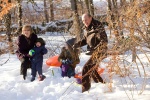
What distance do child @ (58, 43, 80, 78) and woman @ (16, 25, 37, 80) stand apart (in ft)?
2.65

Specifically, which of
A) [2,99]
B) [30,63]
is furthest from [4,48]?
[2,99]

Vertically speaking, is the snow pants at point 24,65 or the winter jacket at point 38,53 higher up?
the winter jacket at point 38,53

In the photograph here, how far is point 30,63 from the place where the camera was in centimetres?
685

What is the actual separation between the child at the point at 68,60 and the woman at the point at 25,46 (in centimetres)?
81

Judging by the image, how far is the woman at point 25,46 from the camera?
6.70 meters

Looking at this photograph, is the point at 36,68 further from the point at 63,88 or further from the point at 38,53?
the point at 63,88

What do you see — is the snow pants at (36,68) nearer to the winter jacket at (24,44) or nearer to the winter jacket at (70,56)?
the winter jacket at (24,44)

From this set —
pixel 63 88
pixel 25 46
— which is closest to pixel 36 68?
pixel 25 46

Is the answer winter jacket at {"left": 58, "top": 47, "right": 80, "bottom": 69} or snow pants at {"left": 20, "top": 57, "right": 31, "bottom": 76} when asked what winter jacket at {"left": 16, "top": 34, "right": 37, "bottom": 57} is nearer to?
snow pants at {"left": 20, "top": 57, "right": 31, "bottom": 76}

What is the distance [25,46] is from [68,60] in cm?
111

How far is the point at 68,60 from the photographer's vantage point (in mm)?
6754

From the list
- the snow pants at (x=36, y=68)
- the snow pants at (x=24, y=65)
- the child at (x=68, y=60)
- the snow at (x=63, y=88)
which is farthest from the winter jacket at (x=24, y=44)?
the child at (x=68, y=60)

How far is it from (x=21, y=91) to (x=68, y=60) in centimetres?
136

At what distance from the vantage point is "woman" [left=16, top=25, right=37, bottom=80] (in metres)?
6.70
